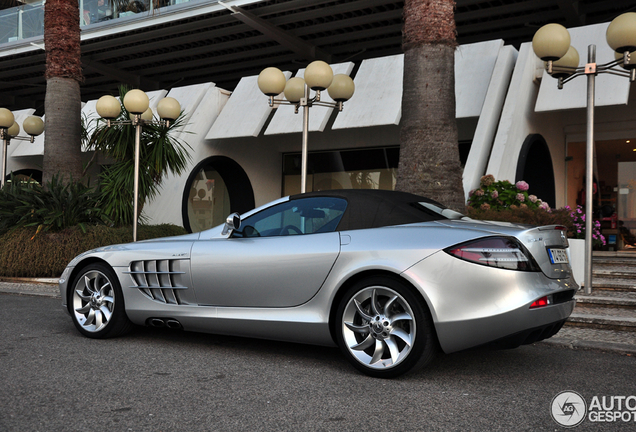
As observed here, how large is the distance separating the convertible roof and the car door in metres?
0.09

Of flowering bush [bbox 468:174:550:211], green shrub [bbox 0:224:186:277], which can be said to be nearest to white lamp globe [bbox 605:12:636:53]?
flowering bush [bbox 468:174:550:211]

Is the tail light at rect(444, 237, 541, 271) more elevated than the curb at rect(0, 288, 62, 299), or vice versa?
the tail light at rect(444, 237, 541, 271)

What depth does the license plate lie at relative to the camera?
3.99m

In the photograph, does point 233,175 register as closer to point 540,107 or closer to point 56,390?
point 540,107

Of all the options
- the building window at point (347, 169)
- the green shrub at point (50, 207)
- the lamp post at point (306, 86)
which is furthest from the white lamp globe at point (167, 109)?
the building window at point (347, 169)

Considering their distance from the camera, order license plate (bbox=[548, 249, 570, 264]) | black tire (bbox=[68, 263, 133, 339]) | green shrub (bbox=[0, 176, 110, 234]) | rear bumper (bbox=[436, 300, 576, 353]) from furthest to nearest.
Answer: green shrub (bbox=[0, 176, 110, 234]) < black tire (bbox=[68, 263, 133, 339]) < license plate (bbox=[548, 249, 570, 264]) < rear bumper (bbox=[436, 300, 576, 353])

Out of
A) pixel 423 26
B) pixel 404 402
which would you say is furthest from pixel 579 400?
pixel 423 26

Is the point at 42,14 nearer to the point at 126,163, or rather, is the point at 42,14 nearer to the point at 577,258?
the point at 126,163

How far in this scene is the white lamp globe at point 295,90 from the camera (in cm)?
985

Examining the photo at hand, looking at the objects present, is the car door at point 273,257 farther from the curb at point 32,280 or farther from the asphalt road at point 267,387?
the curb at point 32,280

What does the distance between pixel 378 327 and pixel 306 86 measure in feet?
21.6

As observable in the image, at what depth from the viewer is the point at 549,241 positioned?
4.03 meters

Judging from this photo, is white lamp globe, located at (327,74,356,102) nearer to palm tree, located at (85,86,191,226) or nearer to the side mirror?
palm tree, located at (85,86,191,226)

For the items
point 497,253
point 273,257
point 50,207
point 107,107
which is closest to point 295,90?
point 107,107
